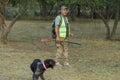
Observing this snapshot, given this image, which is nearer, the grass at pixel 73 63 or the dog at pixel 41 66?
the dog at pixel 41 66

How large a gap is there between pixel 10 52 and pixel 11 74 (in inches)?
180

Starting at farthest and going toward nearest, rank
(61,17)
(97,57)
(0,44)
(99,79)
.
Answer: (0,44) → (97,57) → (61,17) → (99,79)

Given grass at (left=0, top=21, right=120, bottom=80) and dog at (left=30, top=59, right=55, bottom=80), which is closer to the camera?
dog at (left=30, top=59, right=55, bottom=80)

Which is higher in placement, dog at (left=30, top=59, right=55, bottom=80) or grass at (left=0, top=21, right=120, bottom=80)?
dog at (left=30, top=59, right=55, bottom=80)

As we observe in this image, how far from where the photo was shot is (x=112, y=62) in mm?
12344

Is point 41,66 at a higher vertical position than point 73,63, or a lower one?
higher

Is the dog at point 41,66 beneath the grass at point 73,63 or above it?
→ above

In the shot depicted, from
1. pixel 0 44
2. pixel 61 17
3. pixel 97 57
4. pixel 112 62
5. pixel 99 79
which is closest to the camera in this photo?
pixel 99 79

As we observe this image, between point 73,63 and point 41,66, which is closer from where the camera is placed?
point 41,66

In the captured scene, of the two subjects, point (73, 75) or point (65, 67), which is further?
point (65, 67)

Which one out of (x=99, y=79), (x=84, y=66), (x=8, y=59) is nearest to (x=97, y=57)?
(x=84, y=66)

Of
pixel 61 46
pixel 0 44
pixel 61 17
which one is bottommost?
pixel 0 44

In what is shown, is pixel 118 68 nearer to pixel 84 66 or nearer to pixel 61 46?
pixel 84 66

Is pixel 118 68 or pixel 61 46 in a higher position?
pixel 61 46
